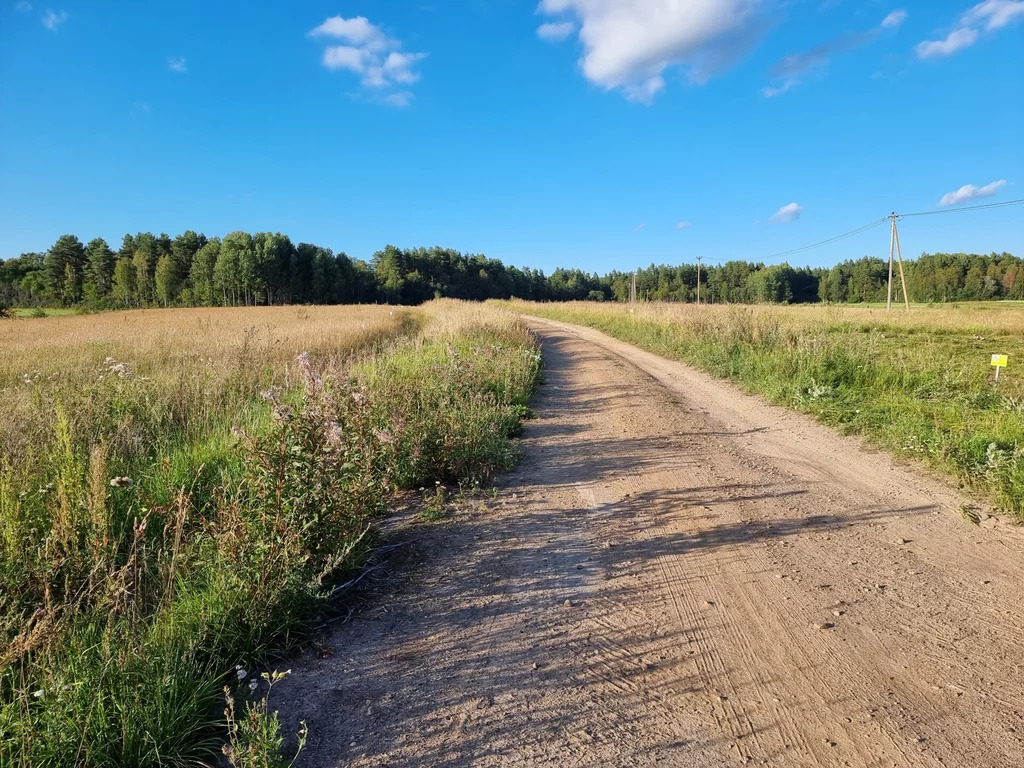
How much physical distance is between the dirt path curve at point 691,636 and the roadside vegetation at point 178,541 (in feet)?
1.33

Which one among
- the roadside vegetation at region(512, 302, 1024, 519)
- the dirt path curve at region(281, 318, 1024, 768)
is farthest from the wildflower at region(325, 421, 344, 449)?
the roadside vegetation at region(512, 302, 1024, 519)

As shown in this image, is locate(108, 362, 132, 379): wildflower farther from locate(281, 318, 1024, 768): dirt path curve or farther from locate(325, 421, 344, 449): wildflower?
locate(281, 318, 1024, 768): dirt path curve

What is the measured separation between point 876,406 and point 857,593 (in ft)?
17.6

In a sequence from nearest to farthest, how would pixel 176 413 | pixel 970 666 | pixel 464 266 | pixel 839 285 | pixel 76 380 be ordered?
pixel 970 666 → pixel 176 413 → pixel 76 380 → pixel 464 266 → pixel 839 285

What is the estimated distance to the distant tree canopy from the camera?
64.6 m

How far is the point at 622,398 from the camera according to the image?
9320mm

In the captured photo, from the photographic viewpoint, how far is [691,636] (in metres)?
2.91

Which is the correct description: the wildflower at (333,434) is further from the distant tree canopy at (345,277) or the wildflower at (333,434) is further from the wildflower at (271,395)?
the distant tree canopy at (345,277)

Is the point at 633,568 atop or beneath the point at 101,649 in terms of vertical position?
beneath

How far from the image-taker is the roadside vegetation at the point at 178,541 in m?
2.11

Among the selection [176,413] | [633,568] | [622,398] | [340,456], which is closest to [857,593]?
[633,568]

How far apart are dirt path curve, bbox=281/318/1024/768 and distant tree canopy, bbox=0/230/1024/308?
146 feet

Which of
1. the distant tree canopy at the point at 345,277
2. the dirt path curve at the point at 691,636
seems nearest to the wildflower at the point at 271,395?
the dirt path curve at the point at 691,636

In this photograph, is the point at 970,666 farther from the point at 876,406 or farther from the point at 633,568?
the point at 876,406
